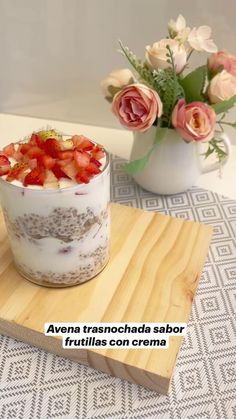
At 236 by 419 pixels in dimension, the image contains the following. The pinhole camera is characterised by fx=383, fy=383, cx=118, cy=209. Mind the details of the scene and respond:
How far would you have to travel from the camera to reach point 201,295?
17.7 inches

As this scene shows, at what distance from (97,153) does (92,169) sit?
0.03m

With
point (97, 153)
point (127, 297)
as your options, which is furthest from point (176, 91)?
point (127, 297)

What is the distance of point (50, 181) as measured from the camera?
357mm

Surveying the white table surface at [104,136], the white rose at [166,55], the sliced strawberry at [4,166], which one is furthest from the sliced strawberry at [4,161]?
the white table surface at [104,136]

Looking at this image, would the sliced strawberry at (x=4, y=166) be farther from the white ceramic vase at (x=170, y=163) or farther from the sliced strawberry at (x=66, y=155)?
the white ceramic vase at (x=170, y=163)

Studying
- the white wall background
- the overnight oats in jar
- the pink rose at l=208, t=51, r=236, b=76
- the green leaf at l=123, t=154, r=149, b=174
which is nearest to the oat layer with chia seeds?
the overnight oats in jar

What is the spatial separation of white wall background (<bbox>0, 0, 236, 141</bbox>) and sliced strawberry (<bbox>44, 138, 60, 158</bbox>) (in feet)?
1.27

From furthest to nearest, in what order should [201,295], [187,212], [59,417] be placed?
[187,212]
[201,295]
[59,417]

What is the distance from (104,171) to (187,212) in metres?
0.24

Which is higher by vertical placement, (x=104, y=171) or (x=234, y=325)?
(x=104, y=171)

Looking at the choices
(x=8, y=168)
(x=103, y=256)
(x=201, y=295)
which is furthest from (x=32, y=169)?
(x=201, y=295)

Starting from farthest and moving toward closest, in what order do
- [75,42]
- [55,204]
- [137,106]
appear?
[75,42], [137,106], [55,204]

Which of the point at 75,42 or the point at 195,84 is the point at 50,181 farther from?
the point at 75,42

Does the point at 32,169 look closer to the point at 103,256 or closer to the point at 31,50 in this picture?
the point at 103,256
